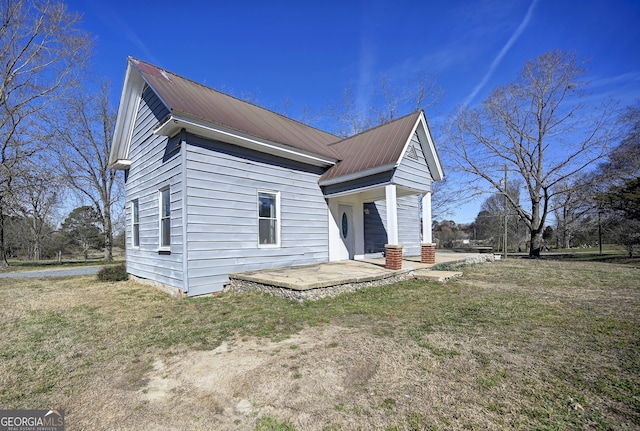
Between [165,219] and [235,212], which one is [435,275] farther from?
[165,219]

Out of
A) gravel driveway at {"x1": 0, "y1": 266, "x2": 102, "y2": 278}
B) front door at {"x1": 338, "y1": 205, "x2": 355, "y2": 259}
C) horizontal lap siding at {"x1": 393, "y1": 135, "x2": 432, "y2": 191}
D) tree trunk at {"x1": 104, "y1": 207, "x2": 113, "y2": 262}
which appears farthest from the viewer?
tree trunk at {"x1": 104, "y1": 207, "x2": 113, "y2": 262}

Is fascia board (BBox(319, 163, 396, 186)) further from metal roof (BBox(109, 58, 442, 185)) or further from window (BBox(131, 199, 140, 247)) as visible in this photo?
window (BBox(131, 199, 140, 247))

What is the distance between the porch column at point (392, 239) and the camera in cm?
813

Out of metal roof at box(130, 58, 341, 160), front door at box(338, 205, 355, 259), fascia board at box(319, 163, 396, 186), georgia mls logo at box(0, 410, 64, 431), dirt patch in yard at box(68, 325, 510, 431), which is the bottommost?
georgia mls logo at box(0, 410, 64, 431)

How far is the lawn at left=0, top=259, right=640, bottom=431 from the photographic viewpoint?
7.55ft

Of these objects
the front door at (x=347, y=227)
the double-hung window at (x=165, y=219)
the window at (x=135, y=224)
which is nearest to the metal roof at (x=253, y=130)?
the window at (x=135, y=224)

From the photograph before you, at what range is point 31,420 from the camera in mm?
2447

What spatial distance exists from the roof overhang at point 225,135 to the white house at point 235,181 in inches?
1.0

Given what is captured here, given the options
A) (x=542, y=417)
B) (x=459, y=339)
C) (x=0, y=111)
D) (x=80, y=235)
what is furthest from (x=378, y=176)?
(x=80, y=235)

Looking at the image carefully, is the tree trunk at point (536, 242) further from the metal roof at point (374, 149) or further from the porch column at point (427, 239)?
the metal roof at point (374, 149)

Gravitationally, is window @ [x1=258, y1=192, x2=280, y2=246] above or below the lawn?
above

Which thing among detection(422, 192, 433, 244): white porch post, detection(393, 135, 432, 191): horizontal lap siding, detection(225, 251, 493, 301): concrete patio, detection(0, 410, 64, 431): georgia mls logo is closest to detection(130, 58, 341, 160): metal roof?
detection(393, 135, 432, 191): horizontal lap siding

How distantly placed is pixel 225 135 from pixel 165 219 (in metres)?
2.90

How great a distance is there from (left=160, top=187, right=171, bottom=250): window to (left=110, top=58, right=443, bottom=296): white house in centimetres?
3
